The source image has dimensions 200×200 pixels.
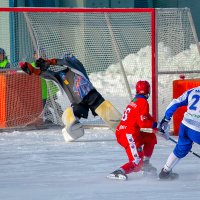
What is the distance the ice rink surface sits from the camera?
7.77 metres

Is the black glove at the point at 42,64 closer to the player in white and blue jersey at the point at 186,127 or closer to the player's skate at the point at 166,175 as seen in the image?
the player in white and blue jersey at the point at 186,127

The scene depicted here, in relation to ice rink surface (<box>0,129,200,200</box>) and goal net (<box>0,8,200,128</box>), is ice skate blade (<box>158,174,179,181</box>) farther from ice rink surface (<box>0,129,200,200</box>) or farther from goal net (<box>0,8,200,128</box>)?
goal net (<box>0,8,200,128</box>)

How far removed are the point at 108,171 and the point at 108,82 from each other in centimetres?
424

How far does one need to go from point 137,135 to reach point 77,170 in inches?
34.4

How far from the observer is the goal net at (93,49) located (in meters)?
12.4

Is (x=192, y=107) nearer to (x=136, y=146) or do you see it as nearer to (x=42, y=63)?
(x=136, y=146)

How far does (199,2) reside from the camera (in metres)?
21.7

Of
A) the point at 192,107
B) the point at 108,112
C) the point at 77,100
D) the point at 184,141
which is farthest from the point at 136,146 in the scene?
the point at 77,100

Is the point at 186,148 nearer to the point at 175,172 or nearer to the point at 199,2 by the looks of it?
the point at 175,172

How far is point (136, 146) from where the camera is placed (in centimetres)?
864

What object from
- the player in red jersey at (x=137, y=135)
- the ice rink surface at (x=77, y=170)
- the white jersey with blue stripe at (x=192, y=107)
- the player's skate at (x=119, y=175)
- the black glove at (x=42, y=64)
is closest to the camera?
the ice rink surface at (x=77, y=170)

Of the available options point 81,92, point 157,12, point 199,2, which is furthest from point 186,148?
point 199,2

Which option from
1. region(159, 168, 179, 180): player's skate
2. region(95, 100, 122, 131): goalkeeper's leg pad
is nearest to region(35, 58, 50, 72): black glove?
region(95, 100, 122, 131): goalkeeper's leg pad

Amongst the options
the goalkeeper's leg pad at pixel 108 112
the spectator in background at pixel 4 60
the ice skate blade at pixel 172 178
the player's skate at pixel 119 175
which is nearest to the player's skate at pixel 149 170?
the ice skate blade at pixel 172 178
